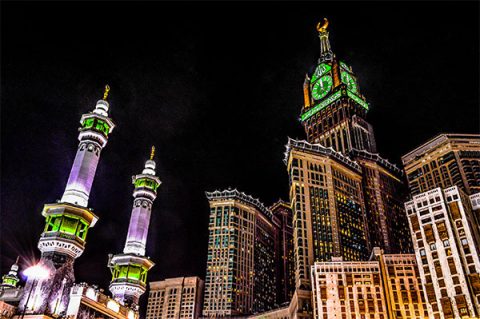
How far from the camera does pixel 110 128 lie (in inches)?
3541

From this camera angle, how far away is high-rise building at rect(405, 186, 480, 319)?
89.9 meters

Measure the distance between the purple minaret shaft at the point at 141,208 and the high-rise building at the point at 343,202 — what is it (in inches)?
2136

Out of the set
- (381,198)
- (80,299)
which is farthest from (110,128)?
(381,198)

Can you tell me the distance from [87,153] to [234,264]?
4369 inches

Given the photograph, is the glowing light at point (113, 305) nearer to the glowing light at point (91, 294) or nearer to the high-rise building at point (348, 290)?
the glowing light at point (91, 294)

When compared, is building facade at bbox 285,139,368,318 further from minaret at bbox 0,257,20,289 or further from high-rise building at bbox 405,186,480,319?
minaret at bbox 0,257,20,289

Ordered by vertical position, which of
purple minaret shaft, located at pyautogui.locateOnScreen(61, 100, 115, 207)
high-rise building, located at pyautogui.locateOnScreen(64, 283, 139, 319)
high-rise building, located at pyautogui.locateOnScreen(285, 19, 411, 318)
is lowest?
high-rise building, located at pyautogui.locateOnScreen(64, 283, 139, 319)

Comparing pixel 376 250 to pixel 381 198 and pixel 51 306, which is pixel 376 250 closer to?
pixel 381 198

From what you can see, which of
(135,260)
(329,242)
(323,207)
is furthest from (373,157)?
(135,260)

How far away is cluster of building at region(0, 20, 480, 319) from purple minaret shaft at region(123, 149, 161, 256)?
29 cm

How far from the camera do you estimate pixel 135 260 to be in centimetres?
9119

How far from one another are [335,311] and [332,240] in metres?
36.1

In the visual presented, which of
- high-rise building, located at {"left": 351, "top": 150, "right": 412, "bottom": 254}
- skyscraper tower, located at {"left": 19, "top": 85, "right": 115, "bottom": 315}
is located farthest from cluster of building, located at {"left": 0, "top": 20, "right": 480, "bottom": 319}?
high-rise building, located at {"left": 351, "top": 150, "right": 412, "bottom": 254}

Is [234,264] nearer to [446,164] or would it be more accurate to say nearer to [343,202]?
[343,202]
